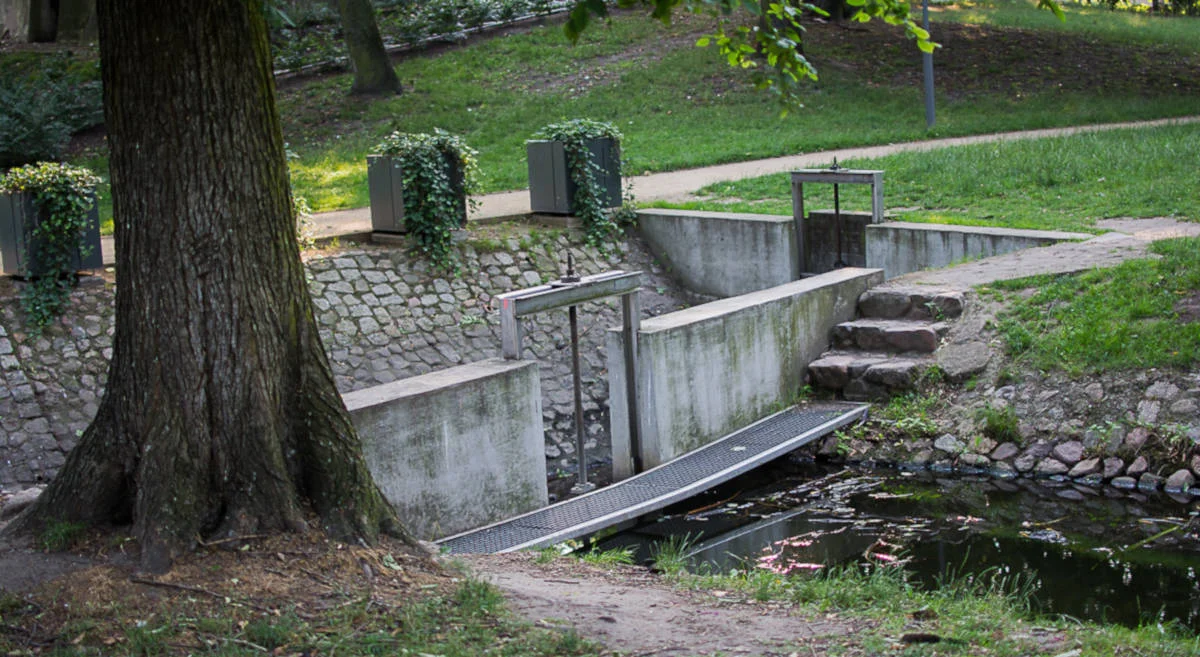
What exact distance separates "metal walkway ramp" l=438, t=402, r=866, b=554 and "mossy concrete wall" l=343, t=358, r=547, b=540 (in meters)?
0.21

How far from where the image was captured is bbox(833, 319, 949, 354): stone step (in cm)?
1188

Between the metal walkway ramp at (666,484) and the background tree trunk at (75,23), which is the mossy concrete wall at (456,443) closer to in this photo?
the metal walkway ramp at (666,484)

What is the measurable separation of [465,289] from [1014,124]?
1100 centimetres

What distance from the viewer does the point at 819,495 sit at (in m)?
10.3

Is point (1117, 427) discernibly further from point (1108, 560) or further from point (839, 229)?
point (839, 229)

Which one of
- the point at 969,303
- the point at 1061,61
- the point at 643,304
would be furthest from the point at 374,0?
the point at 969,303

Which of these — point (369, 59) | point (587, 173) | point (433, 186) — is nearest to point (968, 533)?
point (433, 186)

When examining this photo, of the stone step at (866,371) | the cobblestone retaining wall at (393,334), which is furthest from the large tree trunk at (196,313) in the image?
the stone step at (866,371)

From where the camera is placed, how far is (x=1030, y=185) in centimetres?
1595

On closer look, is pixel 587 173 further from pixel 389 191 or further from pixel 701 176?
pixel 701 176

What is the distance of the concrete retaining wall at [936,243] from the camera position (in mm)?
13461

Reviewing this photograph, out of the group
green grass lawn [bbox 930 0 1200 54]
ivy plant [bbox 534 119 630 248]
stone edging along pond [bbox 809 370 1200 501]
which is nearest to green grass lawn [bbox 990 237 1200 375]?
stone edging along pond [bbox 809 370 1200 501]

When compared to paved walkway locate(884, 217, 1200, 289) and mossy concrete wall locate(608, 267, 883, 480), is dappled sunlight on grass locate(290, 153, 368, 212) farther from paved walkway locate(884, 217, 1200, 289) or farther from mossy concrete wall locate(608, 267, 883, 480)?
paved walkway locate(884, 217, 1200, 289)

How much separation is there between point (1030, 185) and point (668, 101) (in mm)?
9339
